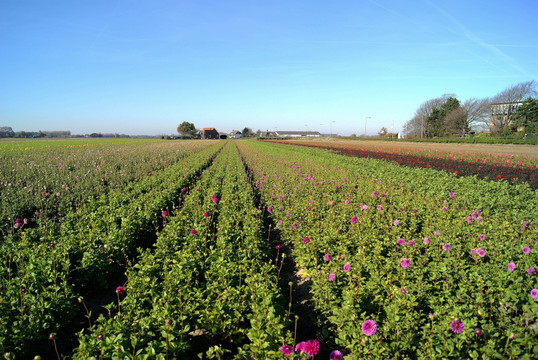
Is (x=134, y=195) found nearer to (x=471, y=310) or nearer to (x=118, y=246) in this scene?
(x=118, y=246)

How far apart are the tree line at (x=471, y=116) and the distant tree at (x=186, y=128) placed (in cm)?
9696

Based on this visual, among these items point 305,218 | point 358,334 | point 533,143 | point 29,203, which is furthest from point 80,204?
point 533,143

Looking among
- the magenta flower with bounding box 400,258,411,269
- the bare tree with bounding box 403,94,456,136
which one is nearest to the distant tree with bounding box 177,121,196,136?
the bare tree with bounding box 403,94,456,136

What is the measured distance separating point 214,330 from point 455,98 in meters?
83.1

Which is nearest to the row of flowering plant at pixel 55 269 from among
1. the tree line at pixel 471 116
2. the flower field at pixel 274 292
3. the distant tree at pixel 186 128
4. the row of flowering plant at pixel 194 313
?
the flower field at pixel 274 292

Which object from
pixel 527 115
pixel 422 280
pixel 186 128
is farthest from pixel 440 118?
pixel 186 128

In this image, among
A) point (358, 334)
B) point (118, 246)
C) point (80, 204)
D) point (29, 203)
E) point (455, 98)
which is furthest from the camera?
point (455, 98)

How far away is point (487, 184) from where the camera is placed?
8500mm

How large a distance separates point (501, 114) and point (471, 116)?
22.3 ft

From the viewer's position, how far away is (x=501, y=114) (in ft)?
189

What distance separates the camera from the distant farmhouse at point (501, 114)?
5506 cm

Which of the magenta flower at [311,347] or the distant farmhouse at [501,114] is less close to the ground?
the distant farmhouse at [501,114]

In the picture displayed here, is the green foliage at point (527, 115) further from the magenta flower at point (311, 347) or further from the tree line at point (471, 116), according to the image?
the magenta flower at point (311, 347)

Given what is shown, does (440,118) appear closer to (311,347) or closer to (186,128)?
(311,347)
